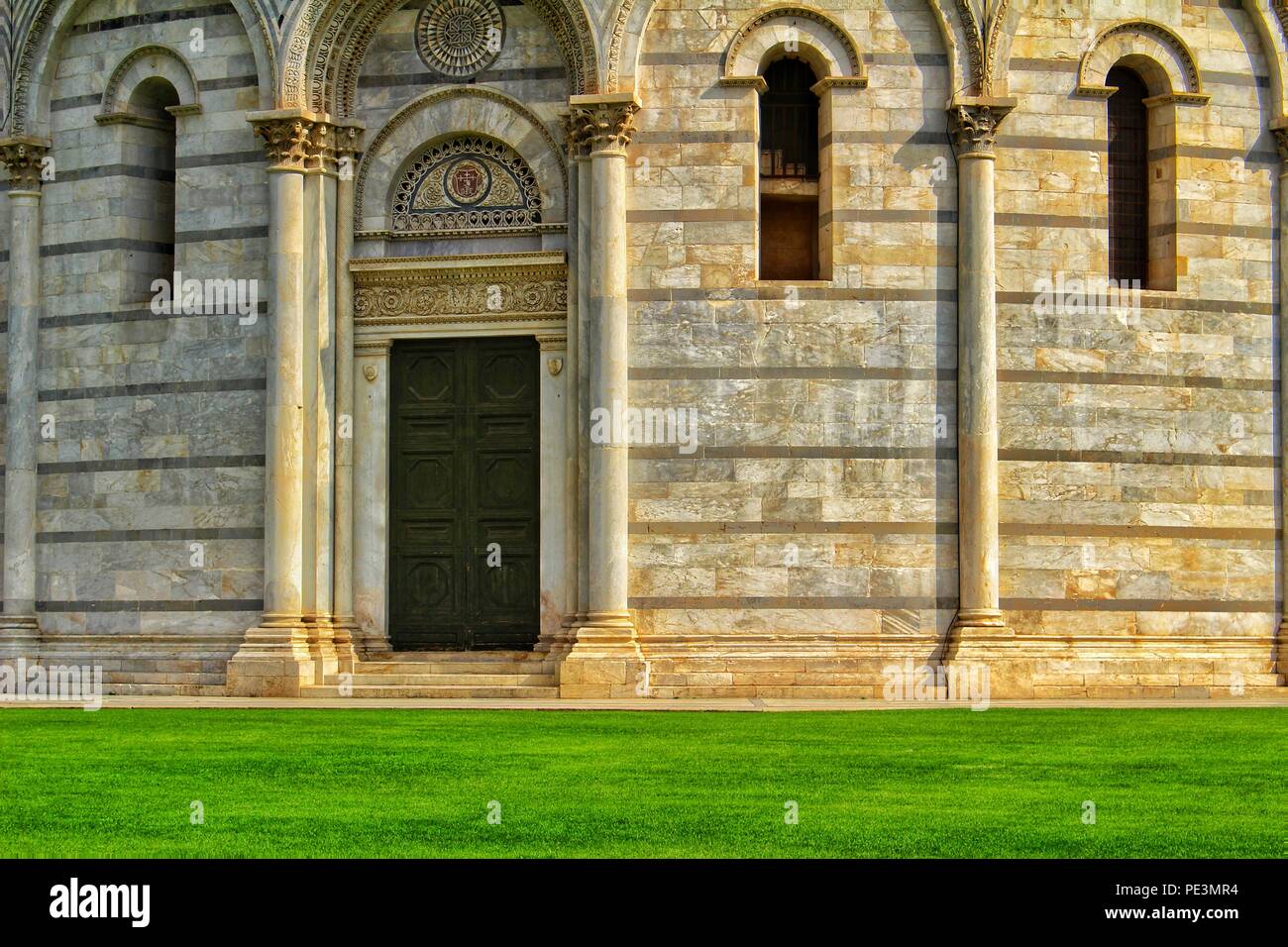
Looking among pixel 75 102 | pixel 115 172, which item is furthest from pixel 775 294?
pixel 75 102

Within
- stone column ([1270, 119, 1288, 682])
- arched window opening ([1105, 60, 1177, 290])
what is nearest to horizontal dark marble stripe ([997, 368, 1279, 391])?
stone column ([1270, 119, 1288, 682])

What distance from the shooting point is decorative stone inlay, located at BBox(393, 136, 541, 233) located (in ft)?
90.9

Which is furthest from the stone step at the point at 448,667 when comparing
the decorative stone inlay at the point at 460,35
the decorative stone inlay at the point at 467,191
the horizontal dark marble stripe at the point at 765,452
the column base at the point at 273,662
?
the decorative stone inlay at the point at 460,35

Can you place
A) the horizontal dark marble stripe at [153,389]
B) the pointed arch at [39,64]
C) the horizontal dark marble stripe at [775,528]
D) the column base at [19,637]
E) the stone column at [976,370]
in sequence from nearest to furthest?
the stone column at [976,370]
the horizontal dark marble stripe at [775,528]
the horizontal dark marble stripe at [153,389]
the column base at [19,637]
the pointed arch at [39,64]

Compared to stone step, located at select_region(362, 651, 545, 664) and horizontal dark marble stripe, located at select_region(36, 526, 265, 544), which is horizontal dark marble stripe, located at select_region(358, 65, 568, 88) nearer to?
horizontal dark marble stripe, located at select_region(36, 526, 265, 544)

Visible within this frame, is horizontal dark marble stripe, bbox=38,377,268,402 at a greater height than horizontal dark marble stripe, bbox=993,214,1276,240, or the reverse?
horizontal dark marble stripe, bbox=993,214,1276,240

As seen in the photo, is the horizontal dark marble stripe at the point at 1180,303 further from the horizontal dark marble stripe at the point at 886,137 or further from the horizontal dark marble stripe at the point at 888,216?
the horizontal dark marble stripe at the point at 886,137

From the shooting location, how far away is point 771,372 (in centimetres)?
2672

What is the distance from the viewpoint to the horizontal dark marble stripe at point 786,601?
26.5m

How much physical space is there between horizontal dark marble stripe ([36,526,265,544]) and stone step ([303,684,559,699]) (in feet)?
8.42

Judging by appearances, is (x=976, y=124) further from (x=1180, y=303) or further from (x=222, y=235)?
(x=222, y=235)

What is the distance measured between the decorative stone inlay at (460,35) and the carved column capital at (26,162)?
18.9 feet

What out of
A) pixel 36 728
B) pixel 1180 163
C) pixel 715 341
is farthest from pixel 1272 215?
pixel 36 728

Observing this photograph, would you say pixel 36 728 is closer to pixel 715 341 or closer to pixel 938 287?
pixel 715 341
